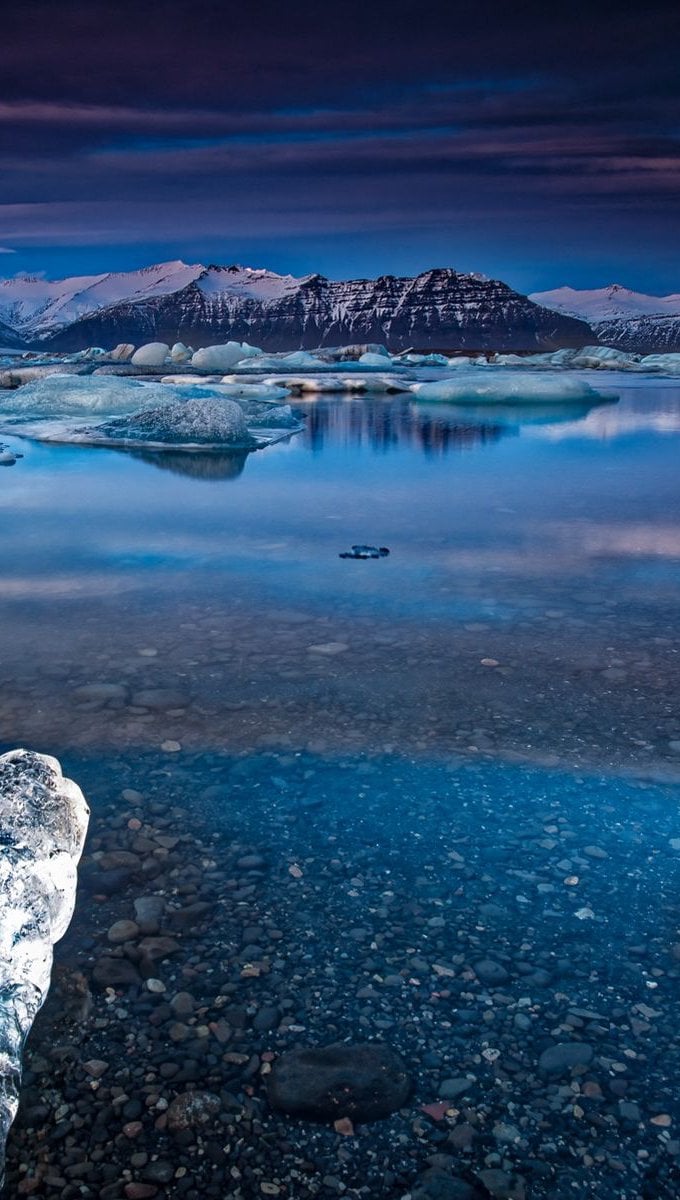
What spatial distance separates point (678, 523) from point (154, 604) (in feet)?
12.7

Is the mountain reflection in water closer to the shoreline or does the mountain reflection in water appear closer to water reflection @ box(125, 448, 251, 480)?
water reflection @ box(125, 448, 251, 480)

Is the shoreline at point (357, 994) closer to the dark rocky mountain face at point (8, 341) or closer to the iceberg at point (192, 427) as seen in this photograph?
the iceberg at point (192, 427)

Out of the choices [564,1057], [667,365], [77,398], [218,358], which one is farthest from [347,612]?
[667,365]

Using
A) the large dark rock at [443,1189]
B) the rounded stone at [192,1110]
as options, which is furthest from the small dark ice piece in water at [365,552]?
the large dark rock at [443,1189]

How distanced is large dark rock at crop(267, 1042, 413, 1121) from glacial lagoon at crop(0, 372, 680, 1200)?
0.03 metres

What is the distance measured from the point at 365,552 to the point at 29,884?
3.59m

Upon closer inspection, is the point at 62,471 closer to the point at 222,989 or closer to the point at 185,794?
the point at 185,794

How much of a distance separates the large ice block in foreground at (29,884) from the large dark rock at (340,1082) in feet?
1.42

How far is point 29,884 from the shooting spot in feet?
5.62

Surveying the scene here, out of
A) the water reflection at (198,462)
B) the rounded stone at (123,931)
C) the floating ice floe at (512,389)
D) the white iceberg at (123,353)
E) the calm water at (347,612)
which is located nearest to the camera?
the rounded stone at (123,931)

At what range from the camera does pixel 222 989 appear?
5.62 ft

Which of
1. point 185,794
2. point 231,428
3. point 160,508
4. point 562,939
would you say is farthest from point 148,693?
point 231,428

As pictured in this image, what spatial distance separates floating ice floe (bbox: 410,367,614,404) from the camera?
1825 centimetres

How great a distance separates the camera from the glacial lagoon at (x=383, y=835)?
1425mm
